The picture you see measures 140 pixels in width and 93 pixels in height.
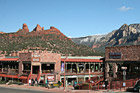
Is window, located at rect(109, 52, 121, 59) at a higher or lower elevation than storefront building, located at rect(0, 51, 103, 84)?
higher

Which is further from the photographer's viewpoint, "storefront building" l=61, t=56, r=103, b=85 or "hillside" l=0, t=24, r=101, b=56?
"hillside" l=0, t=24, r=101, b=56

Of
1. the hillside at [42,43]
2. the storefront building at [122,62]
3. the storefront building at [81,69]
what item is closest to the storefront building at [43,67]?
the storefront building at [81,69]

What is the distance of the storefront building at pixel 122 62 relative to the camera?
46219 mm

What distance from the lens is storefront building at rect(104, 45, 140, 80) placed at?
152ft

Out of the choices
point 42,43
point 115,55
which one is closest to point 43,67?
point 115,55

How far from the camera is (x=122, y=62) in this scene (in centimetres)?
4859

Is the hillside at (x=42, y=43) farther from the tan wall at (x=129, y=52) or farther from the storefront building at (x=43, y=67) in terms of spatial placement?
the tan wall at (x=129, y=52)

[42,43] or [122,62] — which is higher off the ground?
[42,43]

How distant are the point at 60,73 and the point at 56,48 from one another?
60.2 m

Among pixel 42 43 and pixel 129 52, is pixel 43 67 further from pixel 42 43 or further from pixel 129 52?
pixel 42 43

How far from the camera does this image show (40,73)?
4966cm

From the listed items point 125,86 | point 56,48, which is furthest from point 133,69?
point 56,48

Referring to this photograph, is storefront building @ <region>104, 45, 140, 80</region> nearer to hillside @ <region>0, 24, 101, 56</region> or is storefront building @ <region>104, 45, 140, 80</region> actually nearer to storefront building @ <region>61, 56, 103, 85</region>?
storefront building @ <region>61, 56, 103, 85</region>

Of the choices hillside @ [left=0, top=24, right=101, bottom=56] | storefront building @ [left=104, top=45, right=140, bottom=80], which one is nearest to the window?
storefront building @ [left=104, top=45, right=140, bottom=80]
